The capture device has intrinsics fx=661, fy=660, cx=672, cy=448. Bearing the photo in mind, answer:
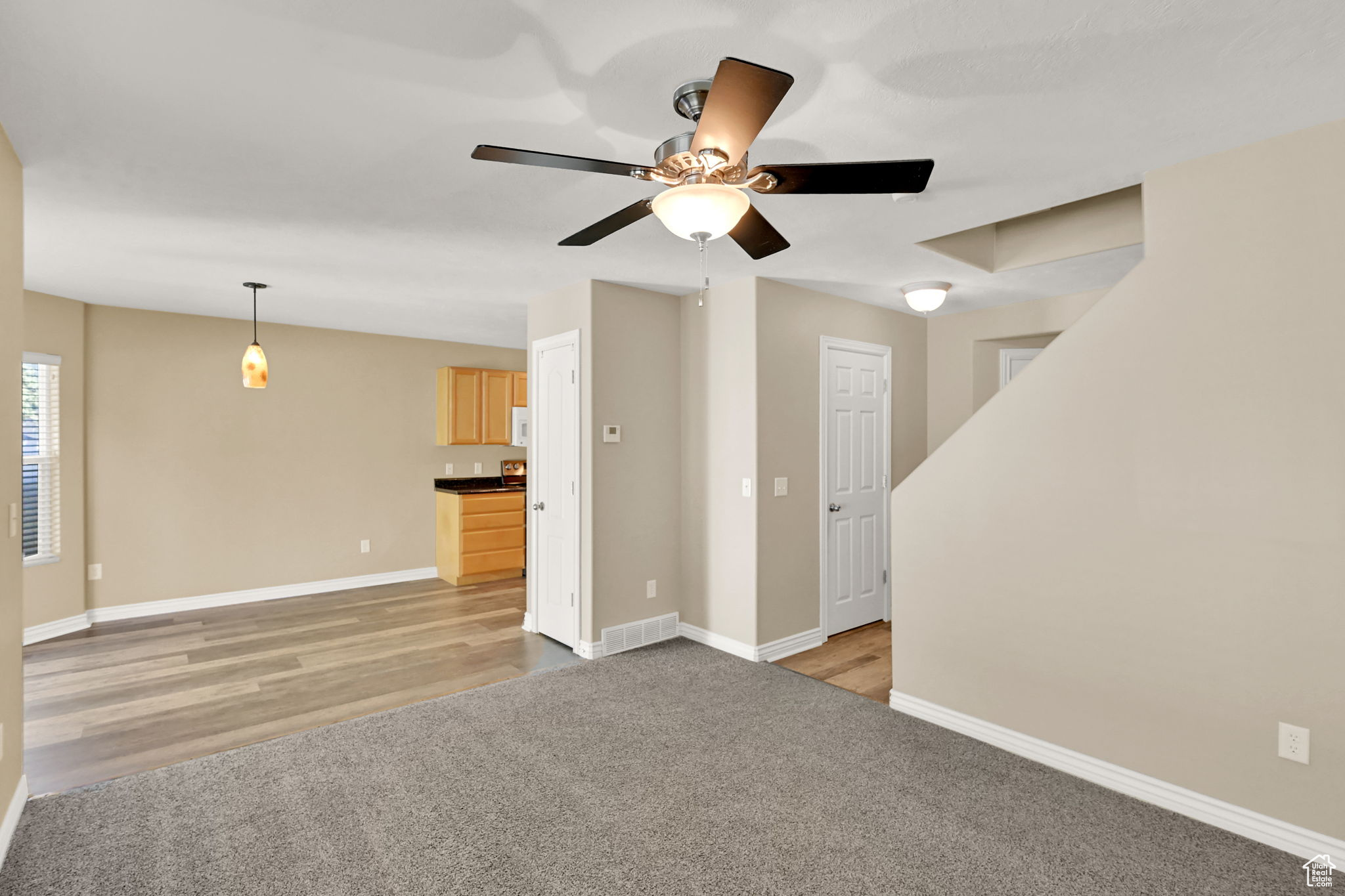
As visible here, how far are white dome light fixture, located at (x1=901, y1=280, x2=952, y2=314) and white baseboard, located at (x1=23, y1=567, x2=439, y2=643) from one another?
5.05m

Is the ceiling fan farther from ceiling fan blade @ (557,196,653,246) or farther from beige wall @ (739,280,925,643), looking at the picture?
beige wall @ (739,280,925,643)

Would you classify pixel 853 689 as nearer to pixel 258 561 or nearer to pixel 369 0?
pixel 369 0

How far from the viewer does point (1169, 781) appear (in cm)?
246

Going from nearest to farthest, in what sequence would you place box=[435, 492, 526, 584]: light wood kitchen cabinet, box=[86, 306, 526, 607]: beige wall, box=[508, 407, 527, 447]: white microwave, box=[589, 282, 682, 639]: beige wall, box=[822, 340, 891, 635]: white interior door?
box=[589, 282, 682, 639]: beige wall < box=[822, 340, 891, 635]: white interior door < box=[86, 306, 526, 607]: beige wall < box=[435, 492, 526, 584]: light wood kitchen cabinet < box=[508, 407, 527, 447]: white microwave

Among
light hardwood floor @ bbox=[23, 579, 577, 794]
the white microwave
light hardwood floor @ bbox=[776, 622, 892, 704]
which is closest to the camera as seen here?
light hardwood floor @ bbox=[23, 579, 577, 794]

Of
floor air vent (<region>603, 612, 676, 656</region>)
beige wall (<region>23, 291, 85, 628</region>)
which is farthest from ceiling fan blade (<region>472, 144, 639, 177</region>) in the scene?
beige wall (<region>23, 291, 85, 628</region>)

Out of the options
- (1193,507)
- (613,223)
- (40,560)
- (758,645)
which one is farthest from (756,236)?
(40,560)

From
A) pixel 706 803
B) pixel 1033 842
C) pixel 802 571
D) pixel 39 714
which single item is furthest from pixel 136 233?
pixel 1033 842

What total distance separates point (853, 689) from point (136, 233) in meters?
4.32

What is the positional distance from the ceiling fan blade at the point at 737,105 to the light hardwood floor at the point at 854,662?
9.83 ft

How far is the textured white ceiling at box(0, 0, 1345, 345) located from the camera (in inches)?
61.6

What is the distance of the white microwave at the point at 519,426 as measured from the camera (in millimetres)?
6863

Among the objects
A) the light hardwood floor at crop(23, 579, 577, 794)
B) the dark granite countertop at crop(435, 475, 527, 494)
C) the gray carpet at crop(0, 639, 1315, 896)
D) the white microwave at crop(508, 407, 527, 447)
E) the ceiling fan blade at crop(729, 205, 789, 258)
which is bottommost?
the gray carpet at crop(0, 639, 1315, 896)

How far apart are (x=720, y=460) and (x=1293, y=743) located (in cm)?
290
